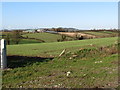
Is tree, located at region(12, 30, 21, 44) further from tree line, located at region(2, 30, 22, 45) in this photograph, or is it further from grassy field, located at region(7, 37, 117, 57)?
grassy field, located at region(7, 37, 117, 57)

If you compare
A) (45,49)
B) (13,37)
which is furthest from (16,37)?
(45,49)

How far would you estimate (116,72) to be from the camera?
9.10 m

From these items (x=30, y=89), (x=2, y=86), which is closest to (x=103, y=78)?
(x=30, y=89)

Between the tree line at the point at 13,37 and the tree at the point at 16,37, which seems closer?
the tree line at the point at 13,37

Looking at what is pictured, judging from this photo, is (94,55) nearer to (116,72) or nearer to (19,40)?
(116,72)

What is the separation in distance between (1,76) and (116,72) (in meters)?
4.63

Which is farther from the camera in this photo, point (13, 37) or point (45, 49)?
point (13, 37)

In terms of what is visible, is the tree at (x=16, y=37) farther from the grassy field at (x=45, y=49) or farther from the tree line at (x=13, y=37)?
the grassy field at (x=45, y=49)

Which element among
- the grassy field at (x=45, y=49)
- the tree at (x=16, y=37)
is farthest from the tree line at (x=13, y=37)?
the grassy field at (x=45, y=49)

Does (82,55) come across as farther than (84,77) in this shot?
Yes

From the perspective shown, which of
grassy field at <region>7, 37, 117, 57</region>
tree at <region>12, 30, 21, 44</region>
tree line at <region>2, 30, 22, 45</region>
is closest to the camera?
grassy field at <region>7, 37, 117, 57</region>

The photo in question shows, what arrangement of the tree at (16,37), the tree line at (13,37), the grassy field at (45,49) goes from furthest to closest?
the tree at (16,37), the tree line at (13,37), the grassy field at (45,49)

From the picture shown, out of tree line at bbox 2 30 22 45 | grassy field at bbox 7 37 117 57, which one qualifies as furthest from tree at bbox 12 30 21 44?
grassy field at bbox 7 37 117 57

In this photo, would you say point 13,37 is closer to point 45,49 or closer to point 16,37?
point 16,37
